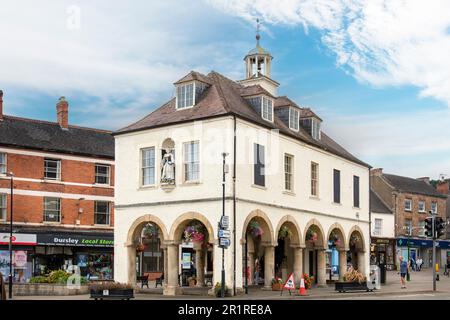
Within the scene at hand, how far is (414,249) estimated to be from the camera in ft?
232

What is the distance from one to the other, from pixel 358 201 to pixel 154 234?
1555 cm

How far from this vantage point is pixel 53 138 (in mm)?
50188

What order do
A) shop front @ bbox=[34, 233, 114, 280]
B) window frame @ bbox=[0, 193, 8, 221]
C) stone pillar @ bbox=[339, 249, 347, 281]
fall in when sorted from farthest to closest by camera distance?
shop front @ bbox=[34, 233, 114, 280]
window frame @ bbox=[0, 193, 8, 221]
stone pillar @ bbox=[339, 249, 347, 281]

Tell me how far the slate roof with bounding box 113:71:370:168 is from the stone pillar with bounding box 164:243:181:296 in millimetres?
6148

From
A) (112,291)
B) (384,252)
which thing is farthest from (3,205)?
(384,252)

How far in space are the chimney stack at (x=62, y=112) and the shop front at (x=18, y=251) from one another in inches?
388

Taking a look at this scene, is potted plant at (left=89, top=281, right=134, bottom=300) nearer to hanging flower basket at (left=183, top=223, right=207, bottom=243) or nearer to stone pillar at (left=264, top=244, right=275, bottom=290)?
hanging flower basket at (left=183, top=223, right=207, bottom=243)

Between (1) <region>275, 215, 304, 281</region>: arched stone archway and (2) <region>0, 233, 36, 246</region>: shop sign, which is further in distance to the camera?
(2) <region>0, 233, 36, 246</region>: shop sign

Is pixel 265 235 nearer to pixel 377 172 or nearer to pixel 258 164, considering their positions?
pixel 258 164

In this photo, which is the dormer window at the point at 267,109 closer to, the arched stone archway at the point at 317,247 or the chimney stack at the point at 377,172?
the arched stone archway at the point at 317,247

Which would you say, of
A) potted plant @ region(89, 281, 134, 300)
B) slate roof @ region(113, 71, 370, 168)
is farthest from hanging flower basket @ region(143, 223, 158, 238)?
potted plant @ region(89, 281, 134, 300)

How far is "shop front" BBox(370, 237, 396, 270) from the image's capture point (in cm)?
6594

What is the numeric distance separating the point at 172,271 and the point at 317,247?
10813mm

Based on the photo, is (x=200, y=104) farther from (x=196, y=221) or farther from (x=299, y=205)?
(x=299, y=205)
